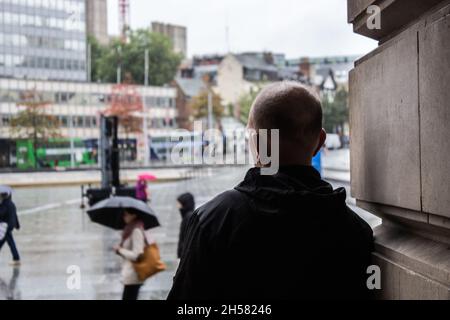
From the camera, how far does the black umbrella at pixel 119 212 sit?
7855mm

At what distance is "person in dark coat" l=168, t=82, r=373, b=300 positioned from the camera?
5.91 feet

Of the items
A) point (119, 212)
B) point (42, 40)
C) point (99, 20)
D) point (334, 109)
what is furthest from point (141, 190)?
point (99, 20)

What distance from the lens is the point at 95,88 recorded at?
8506cm

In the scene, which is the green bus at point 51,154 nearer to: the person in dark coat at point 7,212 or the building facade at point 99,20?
the person in dark coat at point 7,212

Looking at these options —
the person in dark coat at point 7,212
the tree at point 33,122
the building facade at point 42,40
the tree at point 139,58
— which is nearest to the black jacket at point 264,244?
the person in dark coat at point 7,212

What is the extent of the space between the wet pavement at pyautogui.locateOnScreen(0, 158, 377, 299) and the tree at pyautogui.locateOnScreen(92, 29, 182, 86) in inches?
2968

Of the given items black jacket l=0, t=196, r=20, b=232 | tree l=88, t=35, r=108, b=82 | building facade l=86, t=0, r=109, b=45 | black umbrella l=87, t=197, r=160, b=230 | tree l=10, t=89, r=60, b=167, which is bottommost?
black jacket l=0, t=196, r=20, b=232

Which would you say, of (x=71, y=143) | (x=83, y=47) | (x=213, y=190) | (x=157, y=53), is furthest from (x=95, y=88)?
(x=213, y=190)

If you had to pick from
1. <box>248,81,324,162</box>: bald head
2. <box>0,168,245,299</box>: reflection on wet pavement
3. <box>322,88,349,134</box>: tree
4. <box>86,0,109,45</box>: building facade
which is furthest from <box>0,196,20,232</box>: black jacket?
<box>86,0,109,45</box>: building facade

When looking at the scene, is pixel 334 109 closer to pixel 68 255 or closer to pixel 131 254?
pixel 68 255

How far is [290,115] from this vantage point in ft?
6.25

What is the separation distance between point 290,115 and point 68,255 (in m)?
13.7

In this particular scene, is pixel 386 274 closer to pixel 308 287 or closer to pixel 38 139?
pixel 308 287

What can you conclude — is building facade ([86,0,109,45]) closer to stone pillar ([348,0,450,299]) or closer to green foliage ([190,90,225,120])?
green foliage ([190,90,225,120])
